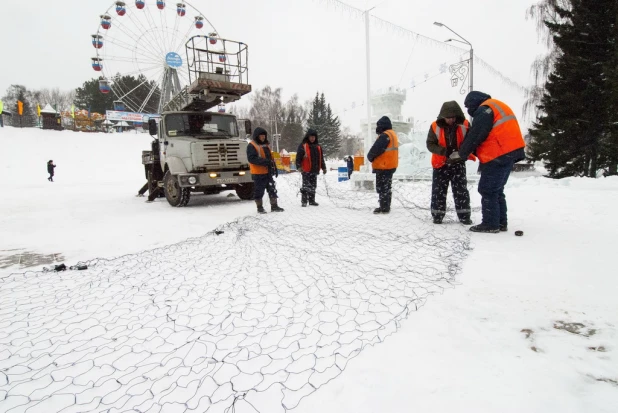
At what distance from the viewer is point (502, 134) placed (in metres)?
3.37

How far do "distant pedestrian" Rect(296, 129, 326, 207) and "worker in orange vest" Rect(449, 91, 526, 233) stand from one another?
3.00 m

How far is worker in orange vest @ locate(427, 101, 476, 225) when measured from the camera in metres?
3.96

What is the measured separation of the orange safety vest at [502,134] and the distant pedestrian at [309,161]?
3129 mm

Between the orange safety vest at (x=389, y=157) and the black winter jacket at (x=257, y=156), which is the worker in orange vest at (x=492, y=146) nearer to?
the orange safety vest at (x=389, y=157)

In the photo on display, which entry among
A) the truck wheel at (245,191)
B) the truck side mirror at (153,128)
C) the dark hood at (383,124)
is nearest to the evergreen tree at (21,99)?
the truck side mirror at (153,128)

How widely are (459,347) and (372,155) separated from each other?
3.76m

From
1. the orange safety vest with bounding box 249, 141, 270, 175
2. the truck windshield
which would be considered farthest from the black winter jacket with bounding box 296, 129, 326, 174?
the truck windshield

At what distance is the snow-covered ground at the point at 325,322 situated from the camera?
1371 millimetres

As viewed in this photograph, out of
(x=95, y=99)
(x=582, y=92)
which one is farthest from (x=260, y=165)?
(x=95, y=99)

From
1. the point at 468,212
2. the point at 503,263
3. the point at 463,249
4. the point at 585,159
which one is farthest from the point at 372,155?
the point at 585,159

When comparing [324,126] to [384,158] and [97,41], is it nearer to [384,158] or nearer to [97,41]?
[97,41]

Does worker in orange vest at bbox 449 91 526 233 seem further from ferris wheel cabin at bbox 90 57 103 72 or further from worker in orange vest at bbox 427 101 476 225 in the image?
ferris wheel cabin at bbox 90 57 103 72

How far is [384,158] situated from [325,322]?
3625 mm

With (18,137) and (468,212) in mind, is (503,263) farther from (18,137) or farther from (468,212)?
(18,137)
